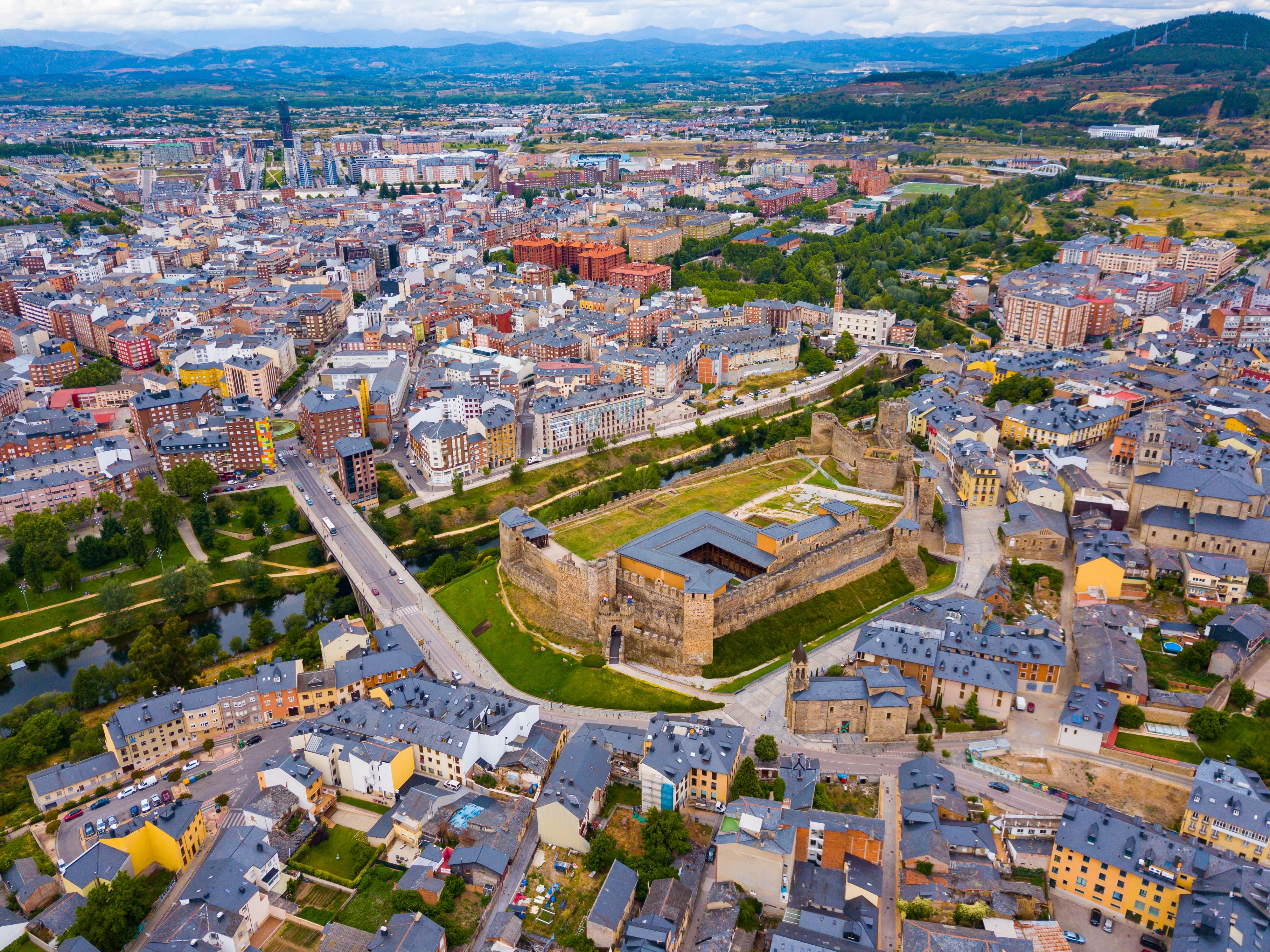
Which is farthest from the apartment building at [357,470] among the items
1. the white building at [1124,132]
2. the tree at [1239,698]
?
the white building at [1124,132]

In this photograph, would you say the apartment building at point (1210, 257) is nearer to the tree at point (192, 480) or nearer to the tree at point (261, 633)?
the tree at point (261, 633)

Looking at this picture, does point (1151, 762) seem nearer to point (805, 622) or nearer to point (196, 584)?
point (805, 622)

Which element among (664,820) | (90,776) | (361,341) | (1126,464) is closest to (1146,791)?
(664,820)

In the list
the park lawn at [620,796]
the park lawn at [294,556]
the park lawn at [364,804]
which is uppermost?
the park lawn at [620,796]

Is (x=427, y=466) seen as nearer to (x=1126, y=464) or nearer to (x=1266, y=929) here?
(x=1126, y=464)

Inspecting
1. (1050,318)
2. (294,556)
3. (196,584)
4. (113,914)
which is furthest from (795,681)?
(1050,318)

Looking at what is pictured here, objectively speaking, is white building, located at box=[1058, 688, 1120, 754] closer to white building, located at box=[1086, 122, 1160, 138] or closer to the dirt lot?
the dirt lot

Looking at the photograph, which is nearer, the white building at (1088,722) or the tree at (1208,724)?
the white building at (1088,722)

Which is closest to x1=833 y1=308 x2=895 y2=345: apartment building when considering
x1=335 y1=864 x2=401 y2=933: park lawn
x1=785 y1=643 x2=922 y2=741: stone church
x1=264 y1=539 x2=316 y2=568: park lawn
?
x1=264 y1=539 x2=316 y2=568: park lawn
